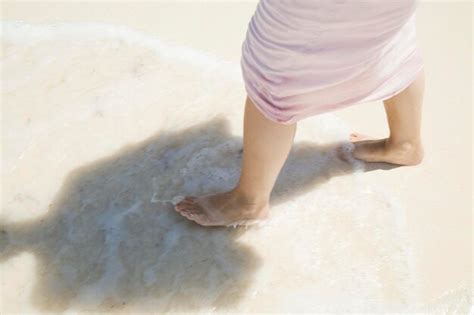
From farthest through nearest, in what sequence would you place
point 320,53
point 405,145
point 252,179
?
1. point 405,145
2. point 252,179
3. point 320,53

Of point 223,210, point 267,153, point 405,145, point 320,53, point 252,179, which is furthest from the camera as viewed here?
point 405,145

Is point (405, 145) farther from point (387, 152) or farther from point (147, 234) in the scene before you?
point (147, 234)

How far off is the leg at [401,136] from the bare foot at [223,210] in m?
0.43

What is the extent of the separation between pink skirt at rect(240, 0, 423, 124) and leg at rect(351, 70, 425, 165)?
7.4 inches

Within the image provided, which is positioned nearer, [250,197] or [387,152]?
[250,197]

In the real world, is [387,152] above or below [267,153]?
below

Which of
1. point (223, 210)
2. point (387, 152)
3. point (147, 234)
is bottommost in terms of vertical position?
point (147, 234)

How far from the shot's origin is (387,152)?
1906 millimetres

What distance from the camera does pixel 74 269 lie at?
5.60 feet

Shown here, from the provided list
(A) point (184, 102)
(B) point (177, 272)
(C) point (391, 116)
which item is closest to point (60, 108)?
(A) point (184, 102)

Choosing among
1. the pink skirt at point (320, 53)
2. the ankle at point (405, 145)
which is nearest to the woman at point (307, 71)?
the pink skirt at point (320, 53)

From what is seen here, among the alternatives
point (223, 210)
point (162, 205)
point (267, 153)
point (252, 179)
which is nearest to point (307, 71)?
point (267, 153)

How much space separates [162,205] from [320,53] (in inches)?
31.0

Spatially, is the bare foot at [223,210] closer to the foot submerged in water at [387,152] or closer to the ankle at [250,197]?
the ankle at [250,197]
